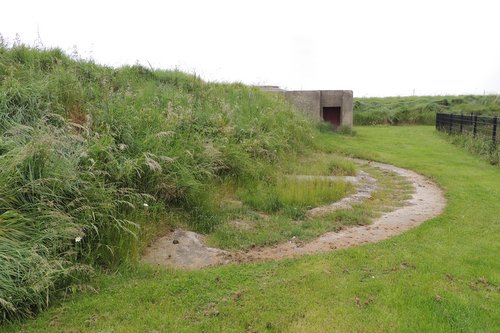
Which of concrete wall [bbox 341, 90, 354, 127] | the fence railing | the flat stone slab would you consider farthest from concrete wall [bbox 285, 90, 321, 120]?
the flat stone slab

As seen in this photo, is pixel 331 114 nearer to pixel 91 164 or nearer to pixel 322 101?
pixel 322 101

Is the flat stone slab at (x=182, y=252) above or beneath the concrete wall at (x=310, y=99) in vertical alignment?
beneath

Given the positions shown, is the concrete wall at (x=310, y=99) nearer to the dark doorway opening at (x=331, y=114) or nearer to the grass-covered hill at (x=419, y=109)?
the dark doorway opening at (x=331, y=114)

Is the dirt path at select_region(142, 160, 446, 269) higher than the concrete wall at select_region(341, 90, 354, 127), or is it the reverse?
the concrete wall at select_region(341, 90, 354, 127)

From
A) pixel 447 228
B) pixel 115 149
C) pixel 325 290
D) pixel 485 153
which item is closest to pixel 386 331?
pixel 325 290

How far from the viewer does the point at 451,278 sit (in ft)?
12.5

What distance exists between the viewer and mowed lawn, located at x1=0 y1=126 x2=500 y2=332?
2994mm

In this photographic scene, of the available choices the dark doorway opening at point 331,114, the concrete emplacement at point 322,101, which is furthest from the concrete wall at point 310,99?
the dark doorway opening at point 331,114

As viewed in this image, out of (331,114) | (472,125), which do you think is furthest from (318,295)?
(331,114)

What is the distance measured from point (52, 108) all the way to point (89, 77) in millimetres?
2329

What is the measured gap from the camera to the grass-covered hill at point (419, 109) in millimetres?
→ 21594

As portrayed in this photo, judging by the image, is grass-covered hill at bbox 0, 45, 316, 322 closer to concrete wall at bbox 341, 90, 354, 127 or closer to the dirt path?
the dirt path

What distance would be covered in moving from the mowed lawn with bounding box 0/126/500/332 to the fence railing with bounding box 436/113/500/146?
28.2 ft

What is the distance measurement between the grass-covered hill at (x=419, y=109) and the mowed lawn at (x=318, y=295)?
17.5 m
